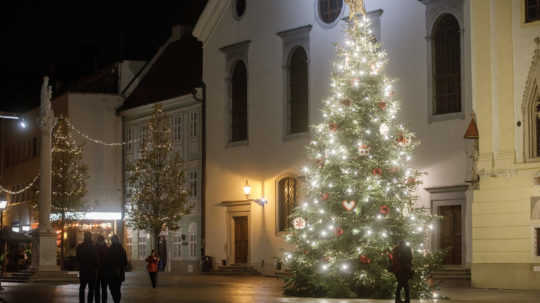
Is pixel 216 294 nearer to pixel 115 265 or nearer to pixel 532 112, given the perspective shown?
pixel 115 265

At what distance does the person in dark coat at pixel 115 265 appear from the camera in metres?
22.5

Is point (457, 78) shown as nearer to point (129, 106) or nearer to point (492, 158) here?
point (492, 158)

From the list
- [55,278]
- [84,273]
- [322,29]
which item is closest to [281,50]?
[322,29]

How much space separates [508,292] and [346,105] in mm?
7321

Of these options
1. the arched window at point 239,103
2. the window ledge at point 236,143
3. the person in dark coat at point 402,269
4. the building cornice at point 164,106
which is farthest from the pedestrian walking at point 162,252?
the person in dark coat at point 402,269

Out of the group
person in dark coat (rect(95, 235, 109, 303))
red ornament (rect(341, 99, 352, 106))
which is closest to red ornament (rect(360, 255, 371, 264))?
red ornament (rect(341, 99, 352, 106))

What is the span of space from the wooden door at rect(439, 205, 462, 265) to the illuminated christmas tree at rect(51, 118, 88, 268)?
2318cm

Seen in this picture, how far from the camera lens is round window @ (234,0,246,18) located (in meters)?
45.0

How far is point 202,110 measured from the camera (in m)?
47.5

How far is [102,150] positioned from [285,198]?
19072 millimetres

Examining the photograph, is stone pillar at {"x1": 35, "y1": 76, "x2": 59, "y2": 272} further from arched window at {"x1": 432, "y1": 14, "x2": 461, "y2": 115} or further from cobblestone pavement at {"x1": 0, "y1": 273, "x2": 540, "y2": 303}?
arched window at {"x1": 432, "y1": 14, "x2": 461, "y2": 115}

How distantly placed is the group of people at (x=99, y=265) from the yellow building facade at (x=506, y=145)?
40.1 feet

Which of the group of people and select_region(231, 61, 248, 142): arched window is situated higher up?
select_region(231, 61, 248, 142): arched window

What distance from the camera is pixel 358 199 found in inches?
1002
